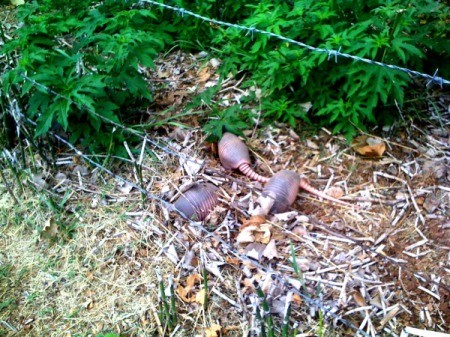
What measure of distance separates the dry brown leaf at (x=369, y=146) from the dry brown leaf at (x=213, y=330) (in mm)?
1608

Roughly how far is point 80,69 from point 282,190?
1.63m

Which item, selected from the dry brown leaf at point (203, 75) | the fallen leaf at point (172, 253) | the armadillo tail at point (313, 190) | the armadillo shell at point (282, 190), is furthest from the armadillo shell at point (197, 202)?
the dry brown leaf at point (203, 75)

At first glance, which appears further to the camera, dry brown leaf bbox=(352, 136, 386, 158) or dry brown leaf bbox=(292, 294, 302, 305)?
dry brown leaf bbox=(352, 136, 386, 158)

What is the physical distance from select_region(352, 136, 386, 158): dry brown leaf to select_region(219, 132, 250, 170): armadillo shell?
790 millimetres

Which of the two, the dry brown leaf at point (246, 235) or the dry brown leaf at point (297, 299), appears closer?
the dry brown leaf at point (297, 299)

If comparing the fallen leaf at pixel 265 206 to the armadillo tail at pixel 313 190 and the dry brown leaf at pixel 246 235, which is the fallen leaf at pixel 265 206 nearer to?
the dry brown leaf at pixel 246 235

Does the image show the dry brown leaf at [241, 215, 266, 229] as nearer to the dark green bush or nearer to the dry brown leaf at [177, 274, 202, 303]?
the dry brown leaf at [177, 274, 202, 303]

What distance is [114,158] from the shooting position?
11.8ft

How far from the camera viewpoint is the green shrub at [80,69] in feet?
10.8

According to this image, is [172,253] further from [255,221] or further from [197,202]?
[255,221]

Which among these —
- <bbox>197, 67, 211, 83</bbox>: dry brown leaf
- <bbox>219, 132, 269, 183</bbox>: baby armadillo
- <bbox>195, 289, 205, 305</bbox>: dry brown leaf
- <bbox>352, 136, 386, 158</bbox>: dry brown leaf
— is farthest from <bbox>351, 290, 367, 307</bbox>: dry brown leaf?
<bbox>197, 67, 211, 83</bbox>: dry brown leaf

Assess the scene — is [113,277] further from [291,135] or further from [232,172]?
[291,135]

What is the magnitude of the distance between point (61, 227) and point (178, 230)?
80 centimetres

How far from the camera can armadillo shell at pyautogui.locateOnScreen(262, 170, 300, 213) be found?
3.16 m
